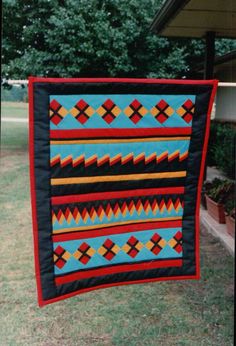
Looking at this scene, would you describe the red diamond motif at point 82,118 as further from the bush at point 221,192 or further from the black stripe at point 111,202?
the bush at point 221,192

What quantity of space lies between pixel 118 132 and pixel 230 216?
10.5ft

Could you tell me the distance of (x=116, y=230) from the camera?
6.79ft

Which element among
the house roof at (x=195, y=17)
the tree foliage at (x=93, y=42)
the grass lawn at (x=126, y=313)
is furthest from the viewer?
the tree foliage at (x=93, y=42)

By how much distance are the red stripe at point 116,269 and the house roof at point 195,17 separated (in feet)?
8.81

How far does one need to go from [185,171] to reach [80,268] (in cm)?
64

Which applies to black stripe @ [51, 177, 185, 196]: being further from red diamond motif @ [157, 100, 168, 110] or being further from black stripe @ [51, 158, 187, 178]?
red diamond motif @ [157, 100, 168, 110]

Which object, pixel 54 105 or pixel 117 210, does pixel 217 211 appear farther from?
pixel 54 105

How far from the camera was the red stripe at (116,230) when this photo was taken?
1.99 meters

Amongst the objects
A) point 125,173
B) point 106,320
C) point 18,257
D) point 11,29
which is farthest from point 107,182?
point 11,29

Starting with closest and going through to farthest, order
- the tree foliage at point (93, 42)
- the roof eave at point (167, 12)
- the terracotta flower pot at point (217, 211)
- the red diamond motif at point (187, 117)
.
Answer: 1. the red diamond motif at point (187, 117)
2. the roof eave at point (167, 12)
3. the terracotta flower pot at point (217, 211)
4. the tree foliage at point (93, 42)

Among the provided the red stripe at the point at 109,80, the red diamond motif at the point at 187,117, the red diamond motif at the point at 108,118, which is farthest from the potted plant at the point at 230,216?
the red diamond motif at the point at 108,118

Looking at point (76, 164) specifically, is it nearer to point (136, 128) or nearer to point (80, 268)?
point (136, 128)

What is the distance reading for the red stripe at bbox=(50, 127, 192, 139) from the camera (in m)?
1.90

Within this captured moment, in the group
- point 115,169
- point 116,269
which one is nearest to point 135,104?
point 115,169
